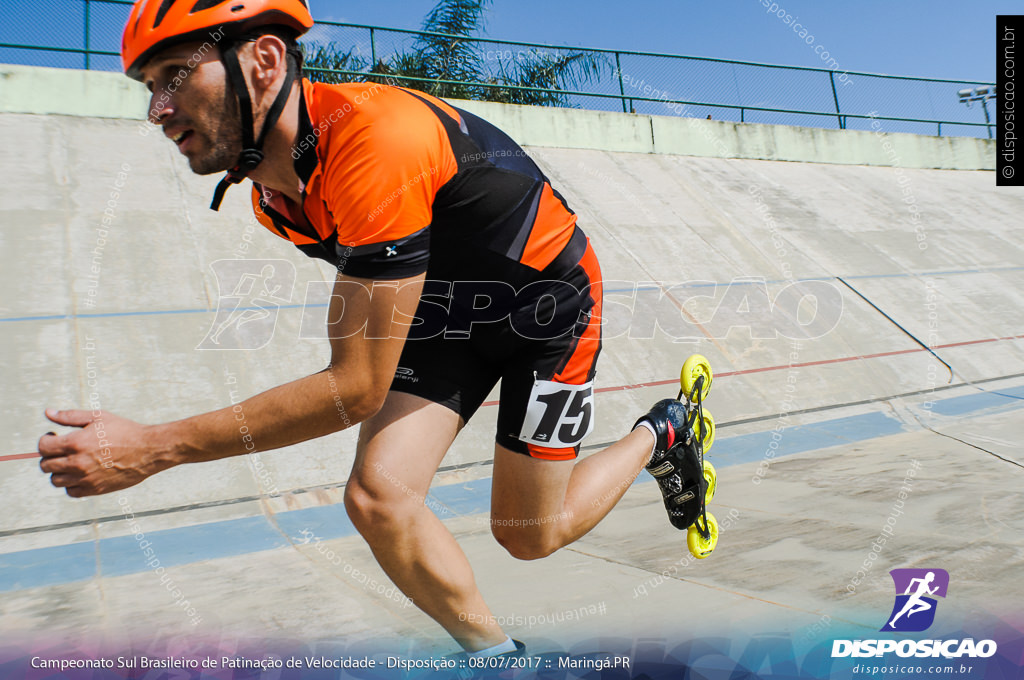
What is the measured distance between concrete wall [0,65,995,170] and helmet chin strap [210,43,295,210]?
689cm

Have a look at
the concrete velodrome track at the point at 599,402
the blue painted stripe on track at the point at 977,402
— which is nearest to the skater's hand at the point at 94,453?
the concrete velodrome track at the point at 599,402

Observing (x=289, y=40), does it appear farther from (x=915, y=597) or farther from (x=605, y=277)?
(x=605, y=277)

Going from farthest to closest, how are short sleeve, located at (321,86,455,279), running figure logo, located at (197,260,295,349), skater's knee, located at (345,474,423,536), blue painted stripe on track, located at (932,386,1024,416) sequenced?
blue painted stripe on track, located at (932,386,1024,416) < running figure logo, located at (197,260,295,349) < skater's knee, located at (345,474,423,536) < short sleeve, located at (321,86,455,279)

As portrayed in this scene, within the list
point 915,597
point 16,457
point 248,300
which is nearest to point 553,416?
point 915,597

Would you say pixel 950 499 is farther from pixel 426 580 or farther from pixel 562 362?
pixel 426 580

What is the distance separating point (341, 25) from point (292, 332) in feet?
20.0

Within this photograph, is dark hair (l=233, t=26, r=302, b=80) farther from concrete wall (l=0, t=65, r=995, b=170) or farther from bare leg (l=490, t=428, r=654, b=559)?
concrete wall (l=0, t=65, r=995, b=170)

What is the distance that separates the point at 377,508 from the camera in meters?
1.82

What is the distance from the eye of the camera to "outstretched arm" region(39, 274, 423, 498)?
→ 4.78 feet

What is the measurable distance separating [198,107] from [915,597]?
244cm

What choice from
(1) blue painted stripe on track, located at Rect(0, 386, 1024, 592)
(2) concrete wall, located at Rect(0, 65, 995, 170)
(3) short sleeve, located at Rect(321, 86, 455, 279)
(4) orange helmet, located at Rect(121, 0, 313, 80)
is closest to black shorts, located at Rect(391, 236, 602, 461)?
(3) short sleeve, located at Rect(321, 86, 455, 279)

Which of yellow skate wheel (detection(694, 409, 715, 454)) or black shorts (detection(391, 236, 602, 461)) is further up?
black shorts (detection(391, 236, 602, 461))

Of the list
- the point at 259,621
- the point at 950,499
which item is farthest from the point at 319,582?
the point at 950,499
